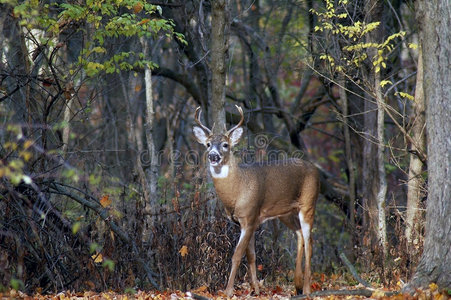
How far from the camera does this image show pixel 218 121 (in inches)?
402

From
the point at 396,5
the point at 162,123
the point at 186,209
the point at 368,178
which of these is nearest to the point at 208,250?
the point at 186,209

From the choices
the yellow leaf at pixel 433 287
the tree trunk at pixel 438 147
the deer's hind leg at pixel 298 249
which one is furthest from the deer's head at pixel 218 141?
the yellow leaf at pixel 433 287

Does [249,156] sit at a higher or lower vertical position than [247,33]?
lower

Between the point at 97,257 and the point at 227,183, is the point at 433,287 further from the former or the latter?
the point at 97,257

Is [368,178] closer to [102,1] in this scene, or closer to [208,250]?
[208,250]

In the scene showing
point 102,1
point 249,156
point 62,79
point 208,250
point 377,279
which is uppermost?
point 102,1

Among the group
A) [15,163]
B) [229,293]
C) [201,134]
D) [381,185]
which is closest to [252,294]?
[229,293]

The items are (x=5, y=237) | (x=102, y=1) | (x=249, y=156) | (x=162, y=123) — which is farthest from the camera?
(x=162, y=123)

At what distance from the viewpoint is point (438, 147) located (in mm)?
7117

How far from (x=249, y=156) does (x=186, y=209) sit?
9.70 feet

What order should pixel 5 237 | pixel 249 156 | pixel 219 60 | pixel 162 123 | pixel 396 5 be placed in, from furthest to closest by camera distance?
1. pixel 162 123
2. pixel 396 5
3. pixel 249 156
4. pixel 219 60
5. pixel 5 237

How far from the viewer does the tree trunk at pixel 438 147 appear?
7.07 metres

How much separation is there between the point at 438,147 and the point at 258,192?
9.53 ft

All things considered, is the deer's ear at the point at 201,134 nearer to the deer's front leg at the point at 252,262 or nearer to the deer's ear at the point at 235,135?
the deer's ear at the point at 235,135
